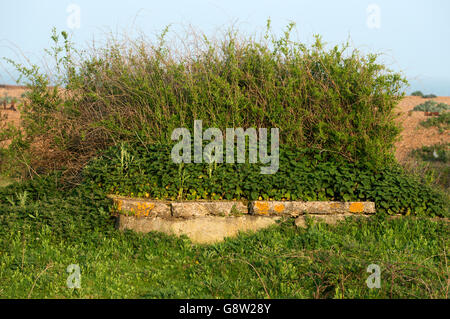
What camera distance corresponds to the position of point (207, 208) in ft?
19.5

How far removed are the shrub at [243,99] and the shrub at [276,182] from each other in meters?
0.32

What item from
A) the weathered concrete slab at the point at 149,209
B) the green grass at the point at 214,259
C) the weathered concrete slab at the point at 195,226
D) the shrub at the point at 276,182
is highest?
the shrub at the point at 276,182

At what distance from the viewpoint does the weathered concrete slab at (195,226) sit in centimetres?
586

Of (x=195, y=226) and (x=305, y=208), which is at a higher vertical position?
(x=305, y=208)

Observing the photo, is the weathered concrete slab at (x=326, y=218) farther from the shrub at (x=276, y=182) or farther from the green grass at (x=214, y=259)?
the shrub at (x=276, y=182)

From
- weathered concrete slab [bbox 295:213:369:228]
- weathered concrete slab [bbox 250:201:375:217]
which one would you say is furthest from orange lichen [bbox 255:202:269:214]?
weathered concrete slab [bbox 295:213:369:228]

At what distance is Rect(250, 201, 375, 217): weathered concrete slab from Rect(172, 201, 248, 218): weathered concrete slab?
0.23 metres

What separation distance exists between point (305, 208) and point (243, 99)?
2.04 meters

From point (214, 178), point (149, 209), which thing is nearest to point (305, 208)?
point (214, 178)

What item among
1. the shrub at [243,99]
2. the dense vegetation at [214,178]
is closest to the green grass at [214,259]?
the dense vegetation at [214,178]

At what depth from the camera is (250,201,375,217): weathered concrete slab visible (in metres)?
6.04

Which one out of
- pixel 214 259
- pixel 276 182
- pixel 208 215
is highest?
pixel 276 182

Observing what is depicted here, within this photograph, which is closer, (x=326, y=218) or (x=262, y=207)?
(x=262, y=207)

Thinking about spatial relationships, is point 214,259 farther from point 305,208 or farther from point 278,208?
point 305,208
